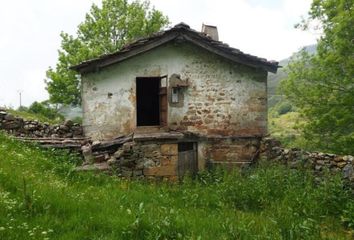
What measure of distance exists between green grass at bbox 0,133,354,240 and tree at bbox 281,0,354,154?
36.7ft

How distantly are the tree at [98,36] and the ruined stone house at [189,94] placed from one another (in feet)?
60.6

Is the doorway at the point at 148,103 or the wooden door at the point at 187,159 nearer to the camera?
the wooden door at the point at 187,159

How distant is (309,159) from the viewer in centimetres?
1095

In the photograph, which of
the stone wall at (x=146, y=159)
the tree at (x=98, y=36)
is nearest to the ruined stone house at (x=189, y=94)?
the stone wall at (x=146, y=159)

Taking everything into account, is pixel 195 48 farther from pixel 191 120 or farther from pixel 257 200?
pixel 257 200

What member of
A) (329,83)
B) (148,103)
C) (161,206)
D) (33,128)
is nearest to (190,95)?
(148,103)

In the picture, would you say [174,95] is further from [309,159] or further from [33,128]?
[33,128]

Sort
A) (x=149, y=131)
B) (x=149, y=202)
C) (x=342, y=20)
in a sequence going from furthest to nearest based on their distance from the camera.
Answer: (x=342, y=20) → (x=149, y=131) → (x=149, y=202)

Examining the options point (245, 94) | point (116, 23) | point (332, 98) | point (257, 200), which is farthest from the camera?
point (116, 23)

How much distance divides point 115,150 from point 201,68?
3.93 m

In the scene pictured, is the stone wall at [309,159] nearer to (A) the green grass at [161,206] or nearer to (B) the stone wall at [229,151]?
(B) the stone wall at [229,151]

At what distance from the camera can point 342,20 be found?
63.8 feet

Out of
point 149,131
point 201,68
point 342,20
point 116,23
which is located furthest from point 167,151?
point 116,23

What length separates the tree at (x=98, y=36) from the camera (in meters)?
31.3
